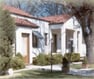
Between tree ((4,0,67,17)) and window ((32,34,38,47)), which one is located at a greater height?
tree ((4,0,67,17))

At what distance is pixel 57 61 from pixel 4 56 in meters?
9.01

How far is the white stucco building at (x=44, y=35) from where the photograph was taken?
722 inches

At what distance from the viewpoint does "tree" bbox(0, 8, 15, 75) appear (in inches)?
448

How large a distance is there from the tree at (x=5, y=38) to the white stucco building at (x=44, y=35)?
18.3 ft

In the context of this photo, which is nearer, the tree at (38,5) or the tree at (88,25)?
the tree at (38,5)

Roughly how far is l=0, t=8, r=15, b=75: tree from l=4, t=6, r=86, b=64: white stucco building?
18.3ft

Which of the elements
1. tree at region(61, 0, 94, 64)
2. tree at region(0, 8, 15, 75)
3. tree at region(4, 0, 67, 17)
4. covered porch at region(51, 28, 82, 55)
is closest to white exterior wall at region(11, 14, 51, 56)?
covered porch at region(51, 28, 82, 55)

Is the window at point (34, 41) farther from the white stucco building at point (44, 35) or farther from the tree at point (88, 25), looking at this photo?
the tree at point (88, 25)

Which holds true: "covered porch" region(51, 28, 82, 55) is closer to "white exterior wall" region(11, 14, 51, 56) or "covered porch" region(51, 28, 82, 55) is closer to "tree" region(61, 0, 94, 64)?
"white exterior wall" region(11, 14, 51, 56)

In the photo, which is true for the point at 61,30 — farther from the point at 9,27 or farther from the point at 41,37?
the point at 9,27

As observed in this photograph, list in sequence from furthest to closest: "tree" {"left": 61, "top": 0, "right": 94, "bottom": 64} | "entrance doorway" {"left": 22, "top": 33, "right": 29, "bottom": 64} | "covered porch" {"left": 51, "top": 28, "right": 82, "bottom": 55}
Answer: "covered porch" {"left": 51, "top": 28, "right": 82, "bottom": 55} < "entrance doorway" {"left": 22, "top": 33, "right": 29, "bottom": 64} < "tree" {"left": 61, "top": 0, "right": 94, "bottom": 64}

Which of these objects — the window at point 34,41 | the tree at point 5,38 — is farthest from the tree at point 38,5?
the window at point 34,41

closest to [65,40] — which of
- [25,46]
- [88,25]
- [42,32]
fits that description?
[42,32]

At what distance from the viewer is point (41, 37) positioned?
22344mm
